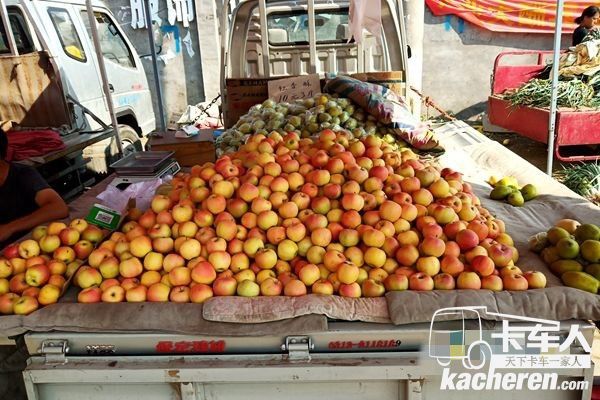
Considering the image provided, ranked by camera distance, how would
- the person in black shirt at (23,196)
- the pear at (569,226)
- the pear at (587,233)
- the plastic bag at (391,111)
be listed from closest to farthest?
the pear at (587,233), the pear at (569,226), the person in black shirt at (23,196), the plastic bag at (391,111)

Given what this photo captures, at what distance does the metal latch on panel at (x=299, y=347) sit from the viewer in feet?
5.80

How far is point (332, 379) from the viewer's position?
1712mm

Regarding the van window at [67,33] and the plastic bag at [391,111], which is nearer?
the plastic bag at [391,111]

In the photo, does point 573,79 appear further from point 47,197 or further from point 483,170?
point 47,197

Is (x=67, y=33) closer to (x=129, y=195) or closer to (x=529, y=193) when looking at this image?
(x=129, y=195)

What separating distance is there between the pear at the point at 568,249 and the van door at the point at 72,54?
215 inches

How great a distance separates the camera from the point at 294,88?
4.44 metres

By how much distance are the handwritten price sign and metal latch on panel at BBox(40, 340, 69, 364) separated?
3032 mm

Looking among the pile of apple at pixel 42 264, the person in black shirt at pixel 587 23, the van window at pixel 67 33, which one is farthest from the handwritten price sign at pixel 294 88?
the person in black shirt at pixel 587 23

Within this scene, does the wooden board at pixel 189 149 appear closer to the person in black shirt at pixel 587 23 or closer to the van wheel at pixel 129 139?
the van wheel at pixel 129 139

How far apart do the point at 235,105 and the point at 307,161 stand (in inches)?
94.8

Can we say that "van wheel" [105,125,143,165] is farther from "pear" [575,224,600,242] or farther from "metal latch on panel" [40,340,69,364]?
"pear" [575,224,600,242]

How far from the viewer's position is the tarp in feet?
31.5

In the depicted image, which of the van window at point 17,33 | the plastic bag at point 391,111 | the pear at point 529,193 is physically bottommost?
the pear at point 529,193
